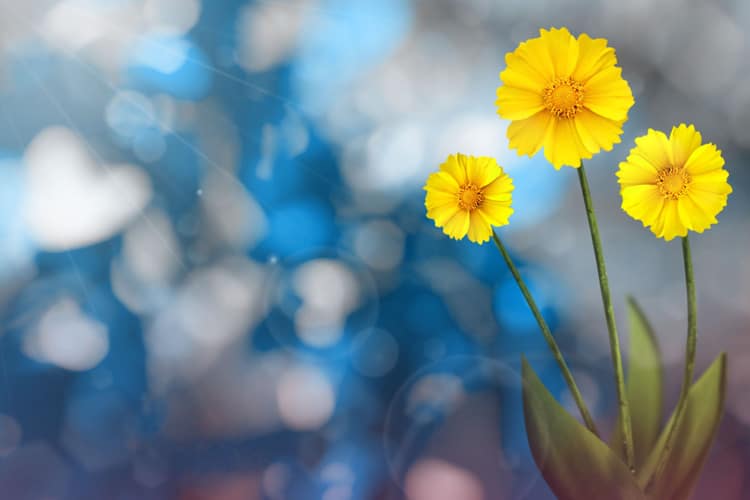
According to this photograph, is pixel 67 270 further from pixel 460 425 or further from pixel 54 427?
pixel 460 425

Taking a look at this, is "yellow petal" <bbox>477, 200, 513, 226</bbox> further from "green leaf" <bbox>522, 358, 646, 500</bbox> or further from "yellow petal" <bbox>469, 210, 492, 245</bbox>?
"green leaf" <bbox>522, 358, 646, 500</bbox>

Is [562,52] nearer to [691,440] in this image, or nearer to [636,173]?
[636,173]

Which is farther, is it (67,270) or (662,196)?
(67,270)

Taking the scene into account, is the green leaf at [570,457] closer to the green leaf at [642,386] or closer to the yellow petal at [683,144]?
the green leaf at [642,386]

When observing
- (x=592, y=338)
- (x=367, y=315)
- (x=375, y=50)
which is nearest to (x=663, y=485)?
(x=592, y=338)

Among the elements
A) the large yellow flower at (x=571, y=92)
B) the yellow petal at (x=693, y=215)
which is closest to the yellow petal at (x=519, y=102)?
the large yellow flower at (x=571, y=92)

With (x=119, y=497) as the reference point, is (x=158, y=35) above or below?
above

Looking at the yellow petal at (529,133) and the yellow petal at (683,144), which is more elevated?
the yellow petal at (683,144)
